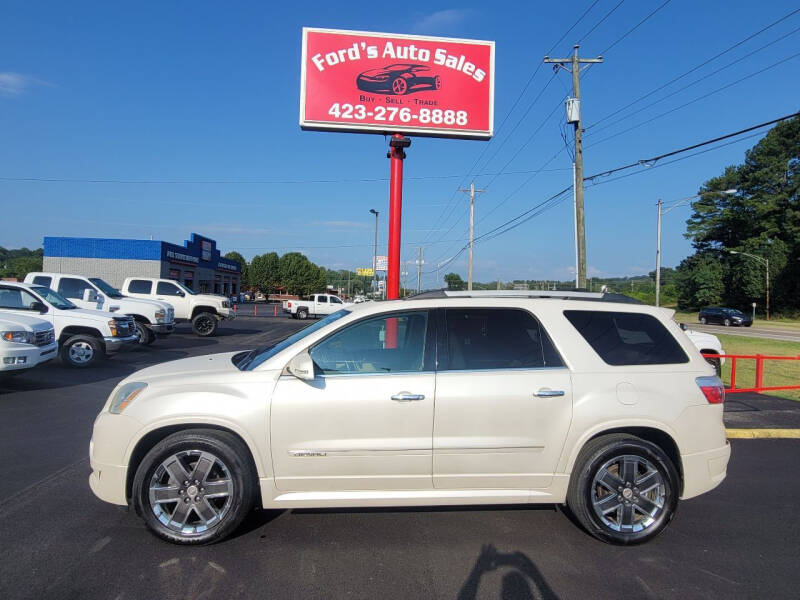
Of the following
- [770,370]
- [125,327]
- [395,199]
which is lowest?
[770,370]

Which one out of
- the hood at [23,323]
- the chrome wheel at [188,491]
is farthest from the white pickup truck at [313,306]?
the chrome wheel at [188,491]

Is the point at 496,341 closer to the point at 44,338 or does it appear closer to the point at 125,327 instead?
the point at 44,338

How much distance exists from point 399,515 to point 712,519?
8.31 feet

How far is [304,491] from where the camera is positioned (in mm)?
3783

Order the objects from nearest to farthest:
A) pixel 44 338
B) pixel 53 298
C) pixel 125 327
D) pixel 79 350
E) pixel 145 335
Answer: pixel 44 338 → pixel 79 350 → pixel 53 298 → pixel 125 327 → pixel 145 335

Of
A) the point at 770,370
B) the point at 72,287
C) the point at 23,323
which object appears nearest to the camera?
the point at 23,323

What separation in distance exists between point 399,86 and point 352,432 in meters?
10.9

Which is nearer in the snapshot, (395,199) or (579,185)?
(395,199)

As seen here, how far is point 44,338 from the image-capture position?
30.2ft

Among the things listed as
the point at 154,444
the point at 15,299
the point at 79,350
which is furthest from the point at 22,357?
the point at 154,444

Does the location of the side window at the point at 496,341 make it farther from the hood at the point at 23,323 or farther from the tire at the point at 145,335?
the tire at the point at 145,335

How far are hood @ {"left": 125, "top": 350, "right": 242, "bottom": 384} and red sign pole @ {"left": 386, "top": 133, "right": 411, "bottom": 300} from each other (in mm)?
8195

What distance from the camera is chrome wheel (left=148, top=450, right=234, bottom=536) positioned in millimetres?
3705

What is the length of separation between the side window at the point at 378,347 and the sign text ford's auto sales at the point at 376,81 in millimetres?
9393
